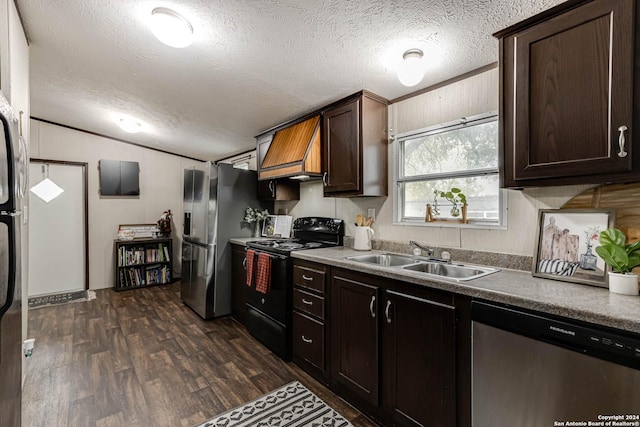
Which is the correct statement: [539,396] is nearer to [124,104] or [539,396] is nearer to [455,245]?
[455,245]

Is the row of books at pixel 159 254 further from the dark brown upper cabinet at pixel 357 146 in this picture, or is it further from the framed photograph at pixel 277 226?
the dark brown upper cabinet at pixel 357 146

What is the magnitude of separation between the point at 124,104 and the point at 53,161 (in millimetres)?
2107

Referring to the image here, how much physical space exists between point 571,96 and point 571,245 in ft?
2.51

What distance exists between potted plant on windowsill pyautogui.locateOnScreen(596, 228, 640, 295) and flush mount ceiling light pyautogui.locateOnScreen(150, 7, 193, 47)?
8.05 feet

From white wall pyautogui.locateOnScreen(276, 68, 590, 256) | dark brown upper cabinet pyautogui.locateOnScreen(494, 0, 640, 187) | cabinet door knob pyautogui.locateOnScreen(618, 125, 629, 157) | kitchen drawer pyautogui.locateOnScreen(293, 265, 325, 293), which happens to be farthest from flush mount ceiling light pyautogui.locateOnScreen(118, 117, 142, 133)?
cabinet door knob pyautogui.locateOnScreen(618, 125, 629, 157)

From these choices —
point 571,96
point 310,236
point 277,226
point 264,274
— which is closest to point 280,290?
point 264,274

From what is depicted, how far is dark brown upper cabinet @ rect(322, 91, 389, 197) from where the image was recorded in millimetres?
2418

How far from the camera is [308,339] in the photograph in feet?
7.79

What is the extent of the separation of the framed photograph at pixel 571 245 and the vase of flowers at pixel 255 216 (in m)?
3.01

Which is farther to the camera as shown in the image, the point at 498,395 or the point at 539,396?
the point at 498,395

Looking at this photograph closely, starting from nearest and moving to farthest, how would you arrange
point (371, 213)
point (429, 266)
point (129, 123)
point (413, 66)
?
point (413, 66) < point (429, 266) < point (371, 213) < point (129, 123)

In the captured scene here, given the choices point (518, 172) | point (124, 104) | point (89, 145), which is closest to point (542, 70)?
point (518, 172)

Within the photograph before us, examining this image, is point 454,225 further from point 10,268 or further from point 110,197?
point 110,197

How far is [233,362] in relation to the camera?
254 cm
